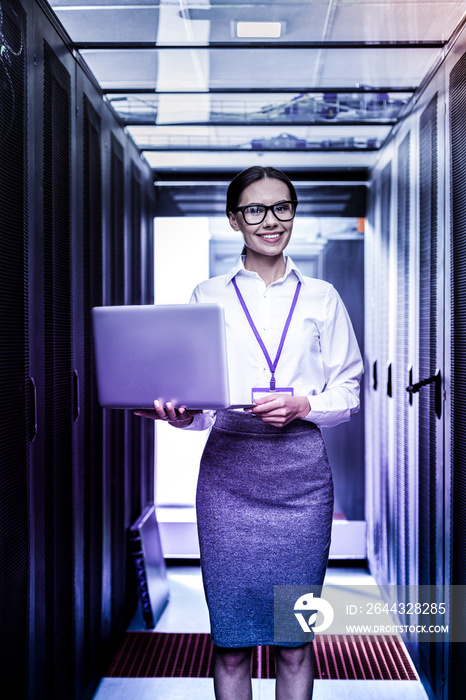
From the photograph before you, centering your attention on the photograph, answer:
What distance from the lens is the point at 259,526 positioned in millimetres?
1772

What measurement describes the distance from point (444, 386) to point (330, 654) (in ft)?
4.49

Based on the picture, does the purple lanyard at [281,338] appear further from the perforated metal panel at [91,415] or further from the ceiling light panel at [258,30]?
the ceiling light panel at [258,30]

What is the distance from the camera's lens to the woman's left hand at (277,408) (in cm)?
159

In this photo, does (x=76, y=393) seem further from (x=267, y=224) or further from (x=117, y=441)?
(x=267, y=224)

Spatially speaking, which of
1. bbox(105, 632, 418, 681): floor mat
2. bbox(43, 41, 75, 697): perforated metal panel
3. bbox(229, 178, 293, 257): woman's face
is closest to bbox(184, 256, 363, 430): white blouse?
bbox(229, 178, 293, 257): woman's face

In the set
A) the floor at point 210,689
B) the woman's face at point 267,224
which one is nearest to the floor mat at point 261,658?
the floor at point 210,689

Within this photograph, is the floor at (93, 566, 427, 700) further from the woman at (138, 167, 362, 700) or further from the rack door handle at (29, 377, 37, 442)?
the rack door handle at (29, 377, 37, 442)

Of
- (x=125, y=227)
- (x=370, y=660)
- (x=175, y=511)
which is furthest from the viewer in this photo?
(x=175, y=511)

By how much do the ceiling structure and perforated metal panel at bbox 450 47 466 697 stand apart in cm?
34

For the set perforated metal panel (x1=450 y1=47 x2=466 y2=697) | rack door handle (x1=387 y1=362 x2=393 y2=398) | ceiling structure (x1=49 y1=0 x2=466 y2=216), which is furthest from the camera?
rack door handle (x1=387 y1=362 x2=393 y2=398)

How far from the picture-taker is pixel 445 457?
212 cm

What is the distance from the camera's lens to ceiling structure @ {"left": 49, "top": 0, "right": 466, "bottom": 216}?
2.05m

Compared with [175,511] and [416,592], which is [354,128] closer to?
[416,592]

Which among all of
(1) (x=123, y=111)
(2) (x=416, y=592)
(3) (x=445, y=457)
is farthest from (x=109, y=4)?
(2) (x=416, y=592)
